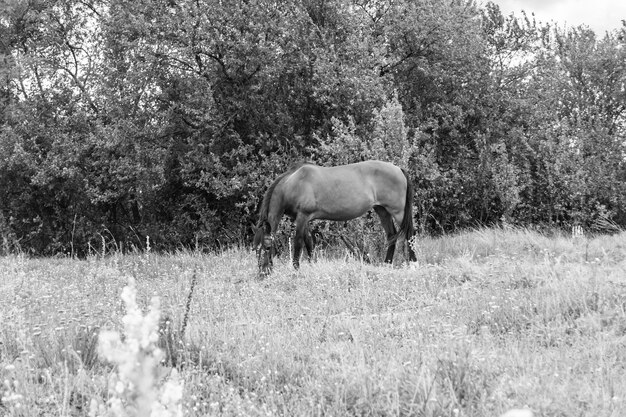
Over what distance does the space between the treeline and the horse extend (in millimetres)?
3778

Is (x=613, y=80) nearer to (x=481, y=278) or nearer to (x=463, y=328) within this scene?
(x=481, y=278)

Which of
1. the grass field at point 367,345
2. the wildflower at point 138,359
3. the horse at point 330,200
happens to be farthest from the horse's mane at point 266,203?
the wildflower at point 138,359

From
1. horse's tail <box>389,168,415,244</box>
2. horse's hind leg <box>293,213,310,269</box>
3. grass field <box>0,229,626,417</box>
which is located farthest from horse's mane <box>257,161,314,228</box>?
horse's tail <box>389,168,415,244</box>

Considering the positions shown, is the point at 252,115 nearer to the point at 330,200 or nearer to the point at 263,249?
the point at 330,200

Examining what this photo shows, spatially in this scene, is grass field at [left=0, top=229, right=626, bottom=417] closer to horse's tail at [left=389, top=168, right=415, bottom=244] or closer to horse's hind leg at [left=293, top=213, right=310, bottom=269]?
horse's hind leg at [left=293, top=213, right=310, bottom=269]

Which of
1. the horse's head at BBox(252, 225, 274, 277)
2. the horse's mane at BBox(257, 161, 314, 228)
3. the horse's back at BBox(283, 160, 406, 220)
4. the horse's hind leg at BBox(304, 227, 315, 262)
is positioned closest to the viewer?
the horse's head at BBox(252, 225, 274, 277)

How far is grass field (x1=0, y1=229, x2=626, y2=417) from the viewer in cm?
330

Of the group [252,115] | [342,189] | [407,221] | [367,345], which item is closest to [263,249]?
[342,189]

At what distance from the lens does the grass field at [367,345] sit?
3.30 meters

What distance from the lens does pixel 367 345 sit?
4367 mm

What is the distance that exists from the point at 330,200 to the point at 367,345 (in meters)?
5.83

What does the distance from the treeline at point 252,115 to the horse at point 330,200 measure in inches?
149

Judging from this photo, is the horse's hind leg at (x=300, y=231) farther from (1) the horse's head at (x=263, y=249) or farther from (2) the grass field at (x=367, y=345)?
(2) the grass field at (x=367, y=345)

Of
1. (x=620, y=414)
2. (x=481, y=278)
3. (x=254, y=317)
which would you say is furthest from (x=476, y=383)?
(x=481, y=278)
